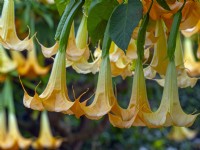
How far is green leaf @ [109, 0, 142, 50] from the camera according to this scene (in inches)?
25.4

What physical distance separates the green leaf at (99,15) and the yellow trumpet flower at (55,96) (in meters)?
0.06

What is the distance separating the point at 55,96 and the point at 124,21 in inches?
5.7

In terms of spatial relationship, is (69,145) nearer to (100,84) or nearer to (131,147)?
(131,147)

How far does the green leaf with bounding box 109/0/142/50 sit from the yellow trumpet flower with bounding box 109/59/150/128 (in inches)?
3.3

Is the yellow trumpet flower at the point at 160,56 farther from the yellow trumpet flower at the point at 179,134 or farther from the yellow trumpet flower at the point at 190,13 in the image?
the yellow trumpet flower at the point at 179,134

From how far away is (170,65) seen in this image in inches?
28.4

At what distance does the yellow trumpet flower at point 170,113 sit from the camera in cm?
66

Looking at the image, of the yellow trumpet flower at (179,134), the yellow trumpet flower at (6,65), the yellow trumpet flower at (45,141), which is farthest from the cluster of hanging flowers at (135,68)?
the yellow trumpet flower at (179,134)

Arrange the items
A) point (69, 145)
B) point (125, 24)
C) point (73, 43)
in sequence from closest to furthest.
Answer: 1. point (125, 24)
2. point (73, 43)
3. point (69, 145)

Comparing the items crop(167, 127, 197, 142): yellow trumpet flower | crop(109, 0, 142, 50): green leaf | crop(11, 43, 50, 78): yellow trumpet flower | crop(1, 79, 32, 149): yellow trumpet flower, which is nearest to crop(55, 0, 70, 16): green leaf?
crop(109, 0, 142, 50): green leaf

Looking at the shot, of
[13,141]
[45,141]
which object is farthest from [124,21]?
[45,141]

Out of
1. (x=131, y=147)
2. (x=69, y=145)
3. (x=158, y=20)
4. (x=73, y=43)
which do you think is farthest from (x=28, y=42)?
(x=131, y=147)

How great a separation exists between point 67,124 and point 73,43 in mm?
2701

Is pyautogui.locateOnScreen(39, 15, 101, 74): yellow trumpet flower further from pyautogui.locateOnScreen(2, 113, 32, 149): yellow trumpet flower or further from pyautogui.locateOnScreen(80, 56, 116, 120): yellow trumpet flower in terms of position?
pyautogui.locateOnScreen(2, 113, 32, 149): yellow trumpet flower
